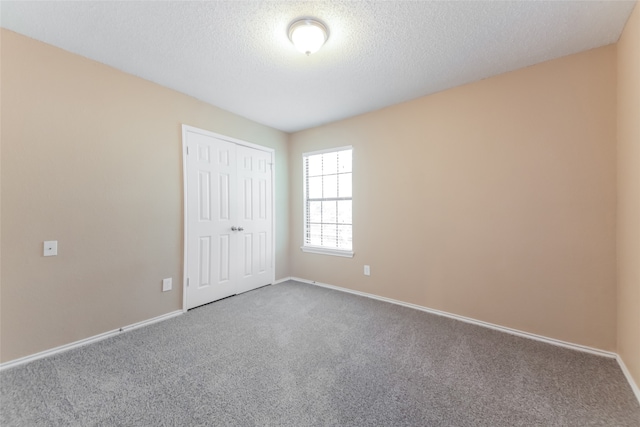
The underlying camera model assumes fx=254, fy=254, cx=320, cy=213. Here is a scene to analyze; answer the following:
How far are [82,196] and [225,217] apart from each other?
140 cm

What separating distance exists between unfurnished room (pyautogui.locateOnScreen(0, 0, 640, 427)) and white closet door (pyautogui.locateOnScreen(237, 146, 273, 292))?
293 millimetres

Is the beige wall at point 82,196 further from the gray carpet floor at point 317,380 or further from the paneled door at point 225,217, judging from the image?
the gray carpet floor at point 317,380

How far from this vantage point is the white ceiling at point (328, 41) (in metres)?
1.69

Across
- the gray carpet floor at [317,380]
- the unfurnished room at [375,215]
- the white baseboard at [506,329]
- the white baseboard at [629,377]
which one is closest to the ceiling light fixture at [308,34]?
the unfurnished room at [375,215]

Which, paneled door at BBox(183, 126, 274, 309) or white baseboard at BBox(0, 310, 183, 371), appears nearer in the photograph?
white baseboard at BBox(0, 310, 183, 371)

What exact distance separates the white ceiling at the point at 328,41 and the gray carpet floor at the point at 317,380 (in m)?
2.48

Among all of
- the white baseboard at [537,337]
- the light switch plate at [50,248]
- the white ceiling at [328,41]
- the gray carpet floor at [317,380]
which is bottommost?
the gray carpet floor at [317,380]

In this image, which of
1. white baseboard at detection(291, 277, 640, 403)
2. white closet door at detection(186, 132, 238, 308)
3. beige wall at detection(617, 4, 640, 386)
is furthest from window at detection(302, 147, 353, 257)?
beige wall at detection(617, 4, 640, 386)

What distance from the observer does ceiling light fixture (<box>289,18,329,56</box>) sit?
1.77 m

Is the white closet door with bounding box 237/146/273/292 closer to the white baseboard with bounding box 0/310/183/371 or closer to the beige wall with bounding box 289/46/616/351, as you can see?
the white baseboard with bounding box 0/310/183/371

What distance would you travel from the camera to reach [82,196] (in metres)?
2.20

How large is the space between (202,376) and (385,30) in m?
2.82

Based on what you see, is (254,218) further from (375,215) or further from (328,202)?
(375,215)

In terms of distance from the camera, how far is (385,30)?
6.17 ft
